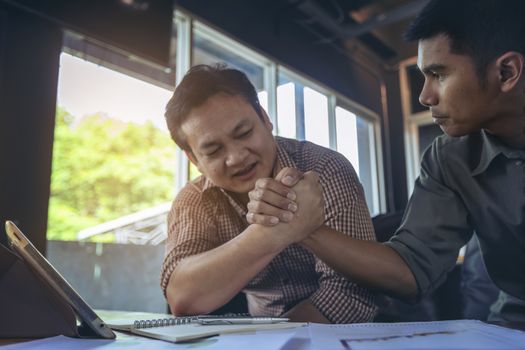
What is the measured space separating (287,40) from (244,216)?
3191 mm

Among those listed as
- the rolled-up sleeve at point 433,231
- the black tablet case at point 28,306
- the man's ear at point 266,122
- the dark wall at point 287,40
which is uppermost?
the dark wall at point 287,40

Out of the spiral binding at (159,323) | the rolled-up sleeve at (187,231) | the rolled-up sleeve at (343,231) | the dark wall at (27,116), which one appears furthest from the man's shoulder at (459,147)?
the dark wall at (27,116)

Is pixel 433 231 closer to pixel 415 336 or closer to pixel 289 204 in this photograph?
pixel 289 204

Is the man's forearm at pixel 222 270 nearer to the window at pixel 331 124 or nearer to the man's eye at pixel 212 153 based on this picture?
the man's eye at pixel 212 153

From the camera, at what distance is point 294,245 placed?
108 cm

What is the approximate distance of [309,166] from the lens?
1.20 m

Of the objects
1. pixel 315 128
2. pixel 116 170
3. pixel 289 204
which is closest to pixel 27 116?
pixel 315 128

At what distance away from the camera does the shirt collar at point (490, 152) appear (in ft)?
3.09

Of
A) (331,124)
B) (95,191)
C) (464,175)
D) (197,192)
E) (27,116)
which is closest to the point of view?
(464,175)

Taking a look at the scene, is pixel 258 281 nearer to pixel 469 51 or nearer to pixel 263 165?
pixel 263 165

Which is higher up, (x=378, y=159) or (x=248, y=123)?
(x=378, y=159)

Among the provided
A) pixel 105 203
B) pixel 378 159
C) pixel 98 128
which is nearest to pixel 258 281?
pixel 98 128

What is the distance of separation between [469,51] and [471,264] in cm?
57

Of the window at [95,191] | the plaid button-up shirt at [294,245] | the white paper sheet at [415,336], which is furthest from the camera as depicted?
the window at [95,191]
